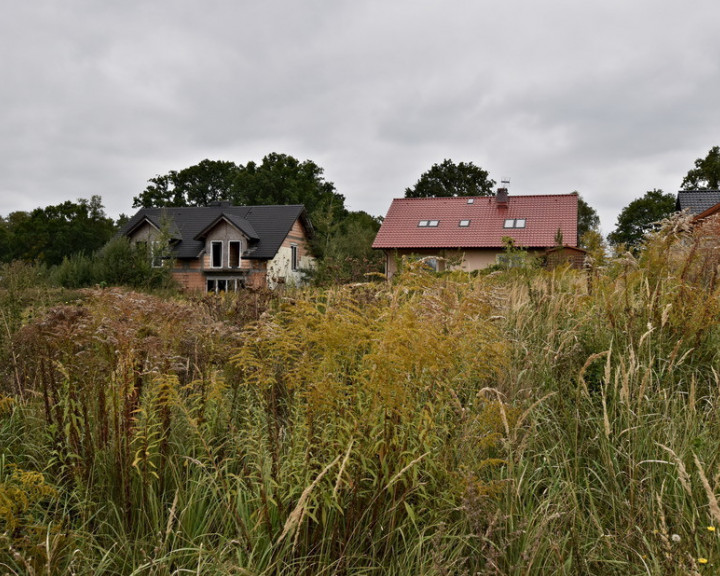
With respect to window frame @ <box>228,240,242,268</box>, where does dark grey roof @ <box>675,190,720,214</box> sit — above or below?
above

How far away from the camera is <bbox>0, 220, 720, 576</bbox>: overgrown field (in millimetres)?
1986

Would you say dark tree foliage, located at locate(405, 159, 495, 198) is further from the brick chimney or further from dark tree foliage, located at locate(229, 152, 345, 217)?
the brick chimney

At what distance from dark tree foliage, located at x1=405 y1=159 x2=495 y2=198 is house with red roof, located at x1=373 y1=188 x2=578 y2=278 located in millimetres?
21561

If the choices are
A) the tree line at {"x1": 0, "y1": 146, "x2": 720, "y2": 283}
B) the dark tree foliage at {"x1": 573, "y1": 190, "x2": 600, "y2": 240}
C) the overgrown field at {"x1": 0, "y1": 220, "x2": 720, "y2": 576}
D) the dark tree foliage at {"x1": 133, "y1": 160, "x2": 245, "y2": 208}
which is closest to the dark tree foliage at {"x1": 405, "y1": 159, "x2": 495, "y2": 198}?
the tree line at {"x1": 0, "y1": 146, "x2": 720, "y2": 283}

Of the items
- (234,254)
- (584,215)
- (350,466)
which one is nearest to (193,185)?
(234,254)

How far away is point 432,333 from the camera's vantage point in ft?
6.98

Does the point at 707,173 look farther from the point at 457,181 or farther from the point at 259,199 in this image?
the point at 259,199

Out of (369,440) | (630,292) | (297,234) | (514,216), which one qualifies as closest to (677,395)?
(630,292)

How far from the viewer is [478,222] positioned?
1217 inches

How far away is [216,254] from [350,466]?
3071cm

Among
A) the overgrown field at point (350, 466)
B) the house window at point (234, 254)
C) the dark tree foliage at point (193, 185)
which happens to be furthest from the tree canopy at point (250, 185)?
the overgrown field at point (350, 466)

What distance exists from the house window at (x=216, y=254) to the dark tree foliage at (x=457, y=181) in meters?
28.5

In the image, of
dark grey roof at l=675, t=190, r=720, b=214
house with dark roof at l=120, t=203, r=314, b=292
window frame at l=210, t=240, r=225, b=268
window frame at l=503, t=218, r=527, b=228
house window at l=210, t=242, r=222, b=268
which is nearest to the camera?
dark grey roof at l=675, t=190, r=720, b=214

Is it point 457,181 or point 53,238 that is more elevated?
point 457,181
